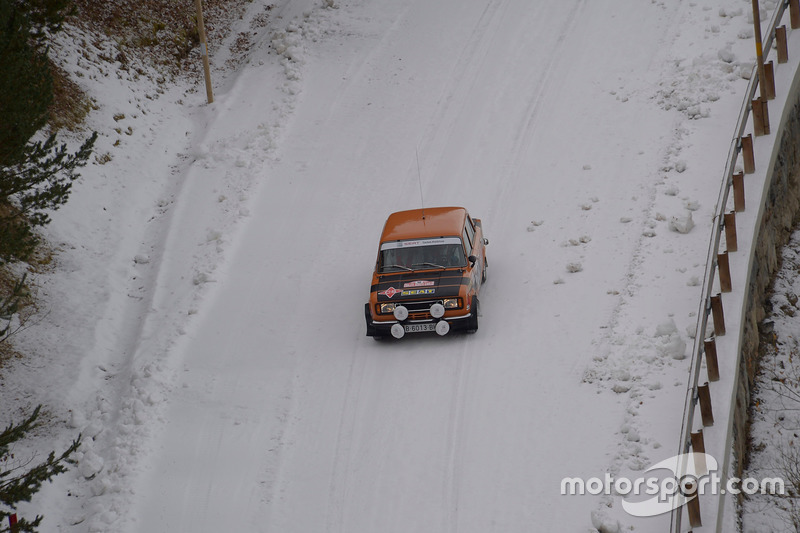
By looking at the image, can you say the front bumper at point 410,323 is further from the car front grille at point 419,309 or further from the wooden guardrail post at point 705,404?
the wooden guardrail post at point 705,404

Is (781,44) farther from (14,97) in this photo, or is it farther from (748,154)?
(14,97)

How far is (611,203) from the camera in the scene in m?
17.6

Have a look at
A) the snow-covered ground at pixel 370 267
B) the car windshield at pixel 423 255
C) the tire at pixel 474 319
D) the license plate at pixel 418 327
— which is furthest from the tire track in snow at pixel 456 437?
the car windshield at pixel 423 255

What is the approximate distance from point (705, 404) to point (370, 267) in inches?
304

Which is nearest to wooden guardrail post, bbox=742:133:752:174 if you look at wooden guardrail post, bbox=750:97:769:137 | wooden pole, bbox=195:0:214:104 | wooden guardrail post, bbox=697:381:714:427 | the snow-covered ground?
wooden guardrail post, bbox=750:97:769:137

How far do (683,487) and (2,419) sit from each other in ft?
33.9

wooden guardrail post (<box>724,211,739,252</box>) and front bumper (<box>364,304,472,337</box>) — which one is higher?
wooden guardrail post (<box>724,211,739,252</box>)

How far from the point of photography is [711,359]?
11789 millimetres

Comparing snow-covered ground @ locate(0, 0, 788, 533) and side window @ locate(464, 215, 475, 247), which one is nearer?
snow-covered ground @ locate(0, 0, 788, 533)

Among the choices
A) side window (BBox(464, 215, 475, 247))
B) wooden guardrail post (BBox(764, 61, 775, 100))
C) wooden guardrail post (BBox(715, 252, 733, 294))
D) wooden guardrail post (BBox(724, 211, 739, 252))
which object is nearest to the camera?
wooden guardrail post (BBox(715, 252, 733, 294))

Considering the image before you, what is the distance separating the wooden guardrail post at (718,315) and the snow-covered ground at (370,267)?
77 cm

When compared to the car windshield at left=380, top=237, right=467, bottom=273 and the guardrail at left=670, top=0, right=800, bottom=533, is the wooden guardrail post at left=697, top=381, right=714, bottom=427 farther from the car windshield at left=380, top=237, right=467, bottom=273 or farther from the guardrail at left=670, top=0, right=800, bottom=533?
the car windshield at left=380, top=237, right=467, bottom=273

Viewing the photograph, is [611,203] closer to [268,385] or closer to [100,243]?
[268,385]

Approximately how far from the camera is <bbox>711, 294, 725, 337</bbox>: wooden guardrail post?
1234 centimetres
